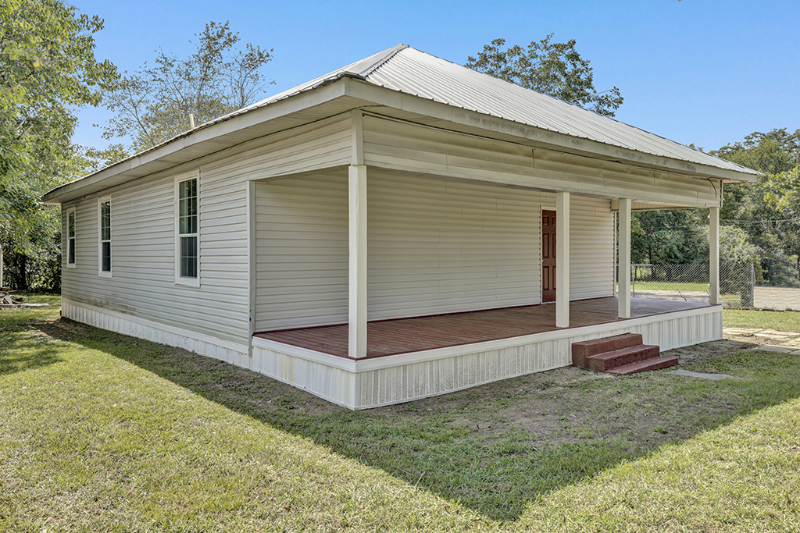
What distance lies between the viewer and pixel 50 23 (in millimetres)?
11055

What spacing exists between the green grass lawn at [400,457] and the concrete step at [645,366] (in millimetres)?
458

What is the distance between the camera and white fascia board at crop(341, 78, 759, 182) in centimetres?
408

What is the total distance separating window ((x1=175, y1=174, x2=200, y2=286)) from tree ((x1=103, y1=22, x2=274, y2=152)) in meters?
19.8

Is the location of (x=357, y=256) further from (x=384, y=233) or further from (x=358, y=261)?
(x=384, y=233)

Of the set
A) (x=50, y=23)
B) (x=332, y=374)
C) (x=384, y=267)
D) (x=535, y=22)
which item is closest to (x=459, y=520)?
(x=332, y=374)

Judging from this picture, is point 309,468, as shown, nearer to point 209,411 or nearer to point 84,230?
point 209,411

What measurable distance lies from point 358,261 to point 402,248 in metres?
2.87

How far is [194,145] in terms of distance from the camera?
6211 mm

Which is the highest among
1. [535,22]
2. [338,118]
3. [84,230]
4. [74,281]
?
[535,22]

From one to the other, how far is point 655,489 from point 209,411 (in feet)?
11.7

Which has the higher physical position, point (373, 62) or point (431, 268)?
point (373, 62)

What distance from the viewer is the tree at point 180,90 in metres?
25.3

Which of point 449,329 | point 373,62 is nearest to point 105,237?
point 373,62

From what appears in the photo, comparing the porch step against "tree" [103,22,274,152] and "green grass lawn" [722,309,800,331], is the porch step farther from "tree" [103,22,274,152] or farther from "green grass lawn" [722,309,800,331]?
"tree" [103,22,274,152]
